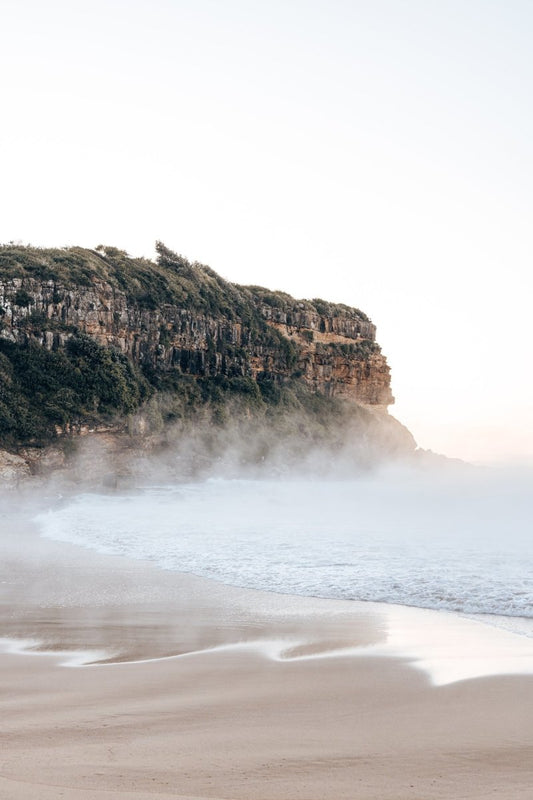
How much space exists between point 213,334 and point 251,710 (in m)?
47.1

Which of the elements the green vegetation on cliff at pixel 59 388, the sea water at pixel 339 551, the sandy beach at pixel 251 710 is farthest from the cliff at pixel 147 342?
the sandy beach at pixel 251 710

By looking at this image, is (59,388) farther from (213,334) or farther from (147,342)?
(213,334)

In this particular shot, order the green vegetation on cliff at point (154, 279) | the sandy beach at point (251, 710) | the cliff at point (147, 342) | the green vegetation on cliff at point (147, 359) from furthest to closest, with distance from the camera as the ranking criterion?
the green vegetation on cliff at point (154, 279) < the cliff at point (147, 342) < the green vegetation on cliff at point (147, 359) < the sandy beach at point (251, 710)

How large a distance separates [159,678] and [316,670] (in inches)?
39.5

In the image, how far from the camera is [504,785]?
2.72 m

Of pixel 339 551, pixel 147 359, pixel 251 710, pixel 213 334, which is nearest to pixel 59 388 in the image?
pixel 147 359

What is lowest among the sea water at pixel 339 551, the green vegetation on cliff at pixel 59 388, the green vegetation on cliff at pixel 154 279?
the sea water at pixel 339 551

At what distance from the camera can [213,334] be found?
50.3m

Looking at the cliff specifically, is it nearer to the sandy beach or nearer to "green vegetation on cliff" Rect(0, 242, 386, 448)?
"green vegetation on cliff" Rect(0, 242, 386, 448)

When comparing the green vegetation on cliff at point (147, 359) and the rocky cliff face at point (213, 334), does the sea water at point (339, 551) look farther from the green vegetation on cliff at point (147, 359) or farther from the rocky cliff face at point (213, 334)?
the rocky cliff face at point (213, 334)

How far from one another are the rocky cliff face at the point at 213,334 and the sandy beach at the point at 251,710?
3474 centimetres

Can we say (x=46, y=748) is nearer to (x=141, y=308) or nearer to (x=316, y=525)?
(x=316, y=525)

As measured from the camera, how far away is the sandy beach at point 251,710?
2.75 metres

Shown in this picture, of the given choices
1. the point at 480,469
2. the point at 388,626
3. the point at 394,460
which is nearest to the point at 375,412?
the point at 394,460
